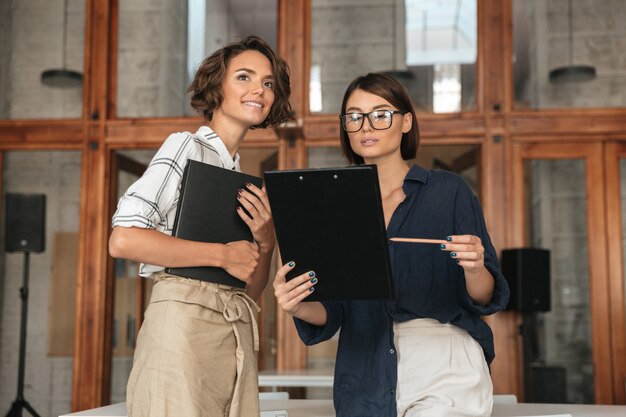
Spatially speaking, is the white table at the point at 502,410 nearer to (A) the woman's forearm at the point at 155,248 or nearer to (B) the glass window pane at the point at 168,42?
(A) the woman's forearm at the point at 155,248

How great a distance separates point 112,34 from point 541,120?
339 centimetres

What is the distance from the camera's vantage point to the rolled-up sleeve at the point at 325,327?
83.4 inches

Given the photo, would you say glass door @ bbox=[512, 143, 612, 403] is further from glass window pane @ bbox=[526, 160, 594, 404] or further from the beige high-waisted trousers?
the beige high-waisted trousers

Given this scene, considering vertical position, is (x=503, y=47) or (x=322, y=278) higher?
(x=503, y=47)

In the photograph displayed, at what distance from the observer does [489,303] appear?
6.50ft

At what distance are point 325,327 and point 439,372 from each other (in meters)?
0.36

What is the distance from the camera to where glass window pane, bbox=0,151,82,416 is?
19.4 ft

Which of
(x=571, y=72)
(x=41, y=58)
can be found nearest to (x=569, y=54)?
(x=571, y=72)

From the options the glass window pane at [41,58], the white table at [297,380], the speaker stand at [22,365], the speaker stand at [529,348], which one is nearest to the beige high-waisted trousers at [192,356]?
the white table at [297,380]

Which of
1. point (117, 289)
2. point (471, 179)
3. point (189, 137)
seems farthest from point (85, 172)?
→ point (189, 137)

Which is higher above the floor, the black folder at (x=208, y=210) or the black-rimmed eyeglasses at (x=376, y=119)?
the black-rimmed eyeglasses at (x=376, y=119)

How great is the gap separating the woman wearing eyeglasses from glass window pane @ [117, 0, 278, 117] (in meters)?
3.97

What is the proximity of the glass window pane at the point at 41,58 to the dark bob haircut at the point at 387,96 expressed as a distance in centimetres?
434

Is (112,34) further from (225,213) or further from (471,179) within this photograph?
(225,213)
